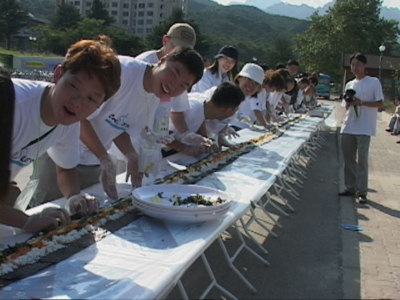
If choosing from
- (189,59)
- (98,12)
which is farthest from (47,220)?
(98,12)

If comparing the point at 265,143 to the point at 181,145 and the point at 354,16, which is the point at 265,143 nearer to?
the point at 181,145

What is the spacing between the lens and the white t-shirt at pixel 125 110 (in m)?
2.46

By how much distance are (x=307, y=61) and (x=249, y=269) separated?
57334 millimetres

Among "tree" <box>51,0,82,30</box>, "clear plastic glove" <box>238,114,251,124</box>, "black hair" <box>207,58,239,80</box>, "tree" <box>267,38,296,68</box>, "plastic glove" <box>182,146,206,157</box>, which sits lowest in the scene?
"clear plastic glove" <box>238,114,251,124</box>

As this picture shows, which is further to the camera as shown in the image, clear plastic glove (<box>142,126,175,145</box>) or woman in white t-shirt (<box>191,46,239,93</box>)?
woman in white t-shirt (<box>191,46,239,93</box>)

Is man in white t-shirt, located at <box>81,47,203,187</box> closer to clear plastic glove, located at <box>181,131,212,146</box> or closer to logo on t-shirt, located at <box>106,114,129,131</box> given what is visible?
logo on t-shirt, located at <box>106,114,129,131</box>

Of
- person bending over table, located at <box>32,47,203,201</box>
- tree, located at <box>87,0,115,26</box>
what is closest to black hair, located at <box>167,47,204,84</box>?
person bending over table, located at <box>32,47,203,201</box>

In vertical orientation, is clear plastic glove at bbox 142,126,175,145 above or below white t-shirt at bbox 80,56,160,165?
below

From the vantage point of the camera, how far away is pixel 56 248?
5.01ft

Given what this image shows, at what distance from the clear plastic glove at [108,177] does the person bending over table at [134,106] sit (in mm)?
194

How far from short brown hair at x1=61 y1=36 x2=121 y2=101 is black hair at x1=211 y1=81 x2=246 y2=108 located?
6.81 ft

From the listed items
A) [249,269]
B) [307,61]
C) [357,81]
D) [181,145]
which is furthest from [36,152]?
[307,61]

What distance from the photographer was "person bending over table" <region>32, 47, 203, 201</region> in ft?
7.90

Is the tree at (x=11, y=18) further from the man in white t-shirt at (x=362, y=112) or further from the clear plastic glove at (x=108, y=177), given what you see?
the clear plastic glove at (x=108, y=177)
